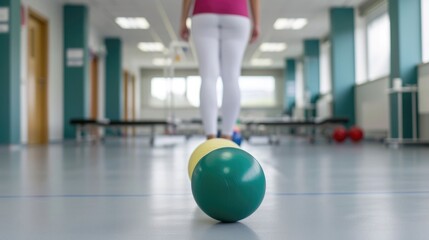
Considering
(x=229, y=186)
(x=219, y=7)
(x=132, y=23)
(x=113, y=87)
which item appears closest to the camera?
(x=229, y=186)

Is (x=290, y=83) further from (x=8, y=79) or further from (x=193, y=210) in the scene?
(x=193, y=210)

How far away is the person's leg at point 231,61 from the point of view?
2.65 metres

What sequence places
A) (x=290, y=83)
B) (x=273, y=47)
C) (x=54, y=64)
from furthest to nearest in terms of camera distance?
(x=290, y=83)
(x=273, y=47)
(x=54, y=64)

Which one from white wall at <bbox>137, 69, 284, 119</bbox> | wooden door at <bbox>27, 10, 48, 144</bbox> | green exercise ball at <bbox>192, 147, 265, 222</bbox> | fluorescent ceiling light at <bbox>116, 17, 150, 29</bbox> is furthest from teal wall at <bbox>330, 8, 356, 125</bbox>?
white wall at <bbox>137, 69, 284, 119</bbox>

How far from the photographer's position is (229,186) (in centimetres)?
110

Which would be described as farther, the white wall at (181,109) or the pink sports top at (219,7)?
the white wall at (181,109)

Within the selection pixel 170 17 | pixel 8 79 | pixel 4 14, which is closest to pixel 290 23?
pixel 170 17

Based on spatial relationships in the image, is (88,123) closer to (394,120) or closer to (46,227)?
(394,120)

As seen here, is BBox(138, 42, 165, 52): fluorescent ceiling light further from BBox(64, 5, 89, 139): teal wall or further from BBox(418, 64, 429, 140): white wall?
BBox(418, 64, 429, 140): white wall

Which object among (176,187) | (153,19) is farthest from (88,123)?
(176,187)

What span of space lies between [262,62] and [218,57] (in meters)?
16.6

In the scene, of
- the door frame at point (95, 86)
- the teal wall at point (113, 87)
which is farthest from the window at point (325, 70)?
the door frame at point (95, 86)

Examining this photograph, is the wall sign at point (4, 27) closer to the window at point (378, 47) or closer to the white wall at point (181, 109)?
the window at point (378, 47)

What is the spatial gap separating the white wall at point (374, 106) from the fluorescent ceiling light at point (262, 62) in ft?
26.8
